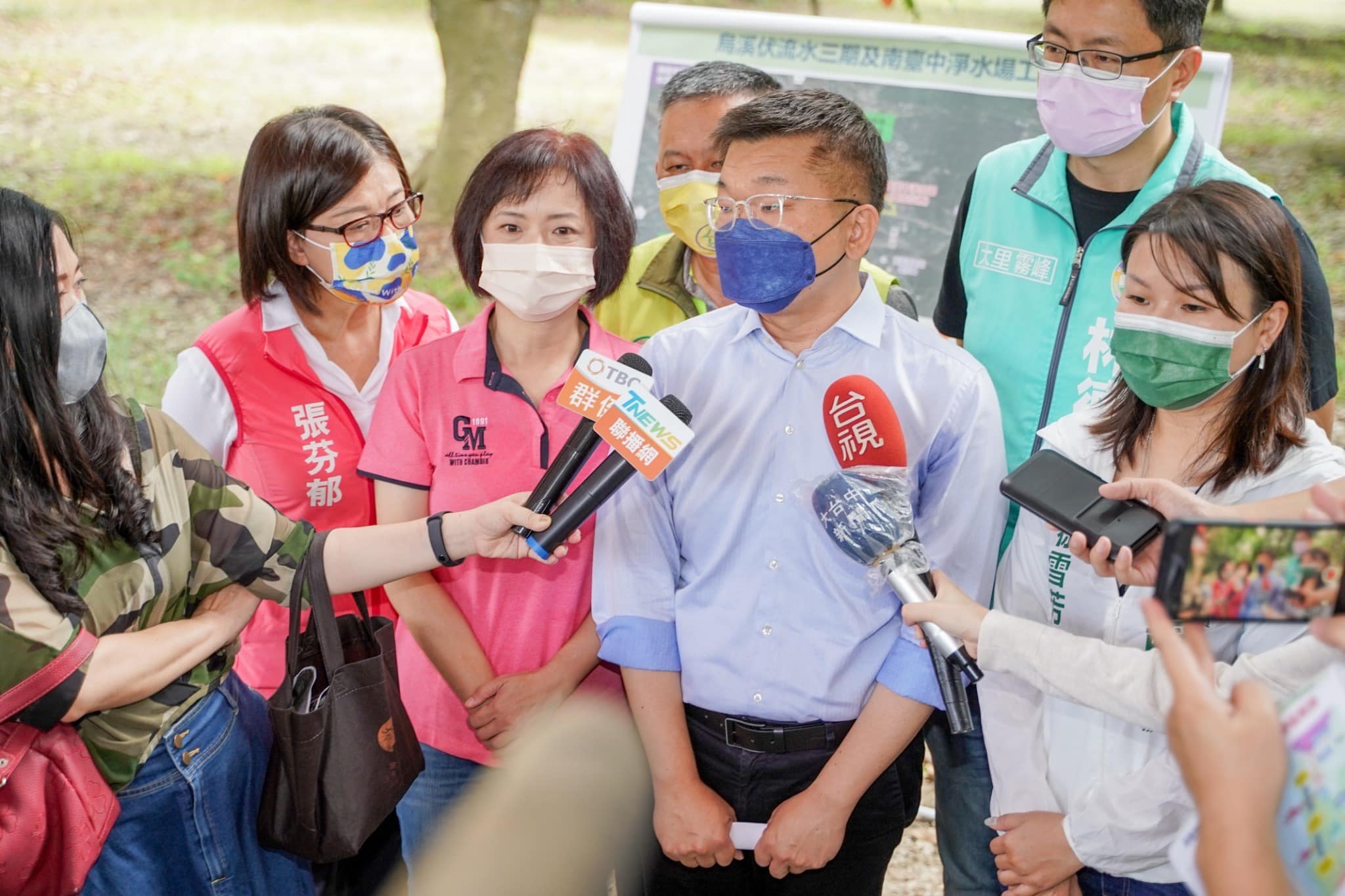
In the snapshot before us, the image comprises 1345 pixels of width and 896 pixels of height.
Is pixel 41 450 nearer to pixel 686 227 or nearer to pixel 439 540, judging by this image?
pixel 439 540

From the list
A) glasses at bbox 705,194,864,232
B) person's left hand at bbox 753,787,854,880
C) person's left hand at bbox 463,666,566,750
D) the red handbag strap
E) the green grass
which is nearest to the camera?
the red handbag strap

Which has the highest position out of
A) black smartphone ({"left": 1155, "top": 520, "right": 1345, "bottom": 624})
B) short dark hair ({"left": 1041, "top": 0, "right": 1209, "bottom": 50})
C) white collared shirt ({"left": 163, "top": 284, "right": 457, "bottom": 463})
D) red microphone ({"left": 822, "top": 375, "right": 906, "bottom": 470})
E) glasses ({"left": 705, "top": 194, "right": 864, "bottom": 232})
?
short dark hair ({"left": 1041, "top": 0, "right": 1209, "bottom": 50})

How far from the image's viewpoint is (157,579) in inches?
82.0

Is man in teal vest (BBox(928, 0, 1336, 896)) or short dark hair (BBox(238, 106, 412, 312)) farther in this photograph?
short dark hair (BBox(238, 106, 412, 312))

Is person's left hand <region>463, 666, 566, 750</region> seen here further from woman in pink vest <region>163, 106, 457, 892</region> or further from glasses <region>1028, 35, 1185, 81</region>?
glasses <region>1028, 35, 1185, 81</region>

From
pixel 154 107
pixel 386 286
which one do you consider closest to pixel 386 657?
pixel 386 286

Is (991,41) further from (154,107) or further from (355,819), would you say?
(154,107)

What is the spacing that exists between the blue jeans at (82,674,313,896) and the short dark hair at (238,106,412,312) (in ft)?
3.61

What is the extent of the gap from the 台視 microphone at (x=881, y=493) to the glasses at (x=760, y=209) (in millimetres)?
370

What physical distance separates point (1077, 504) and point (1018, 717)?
23.8 inches

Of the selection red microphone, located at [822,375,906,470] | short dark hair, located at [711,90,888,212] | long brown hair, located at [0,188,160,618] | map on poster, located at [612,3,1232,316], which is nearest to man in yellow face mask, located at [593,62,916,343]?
short dark hair, located at [711,90,888,212]

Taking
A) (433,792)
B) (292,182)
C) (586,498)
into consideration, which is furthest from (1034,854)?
(292,182)

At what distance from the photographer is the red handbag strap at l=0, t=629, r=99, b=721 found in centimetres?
184

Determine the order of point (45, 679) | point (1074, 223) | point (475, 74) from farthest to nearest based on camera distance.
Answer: point (475, 74) → point (1074, 223) → point (45, 679)
